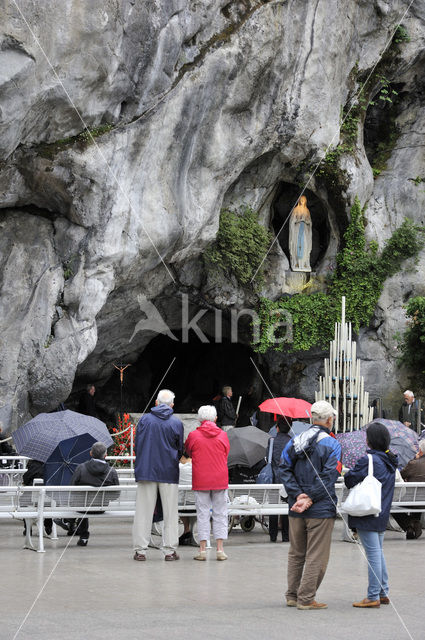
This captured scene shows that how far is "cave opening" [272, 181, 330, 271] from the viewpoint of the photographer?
2181 cm

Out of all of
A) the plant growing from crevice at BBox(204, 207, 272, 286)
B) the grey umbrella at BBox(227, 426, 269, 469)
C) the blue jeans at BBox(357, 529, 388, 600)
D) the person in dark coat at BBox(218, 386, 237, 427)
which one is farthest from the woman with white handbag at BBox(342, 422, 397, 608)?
the plant growing from crevice at BBox(204, 207, 272, 286)

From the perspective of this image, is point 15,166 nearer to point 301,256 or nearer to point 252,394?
point 301,256

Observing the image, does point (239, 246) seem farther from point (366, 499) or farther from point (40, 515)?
point (366, 499)

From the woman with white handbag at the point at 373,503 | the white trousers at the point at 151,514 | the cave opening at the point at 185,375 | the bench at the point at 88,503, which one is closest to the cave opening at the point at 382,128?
the cave opening at the point at 185,375

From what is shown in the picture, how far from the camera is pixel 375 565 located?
6199mm

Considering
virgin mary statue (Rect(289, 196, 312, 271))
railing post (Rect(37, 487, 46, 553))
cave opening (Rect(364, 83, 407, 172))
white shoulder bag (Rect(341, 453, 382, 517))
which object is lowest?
railing post (Rect(37, 487, 46, 553))

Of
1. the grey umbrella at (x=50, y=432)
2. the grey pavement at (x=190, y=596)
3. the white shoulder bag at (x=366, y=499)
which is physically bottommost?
the grey pavement at (x=190, y=596)

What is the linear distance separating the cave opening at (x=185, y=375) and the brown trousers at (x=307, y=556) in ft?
55.5

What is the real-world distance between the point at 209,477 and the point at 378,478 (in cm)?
264

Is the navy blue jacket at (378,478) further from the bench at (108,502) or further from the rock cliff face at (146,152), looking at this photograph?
the rock cliff face at (146,152)

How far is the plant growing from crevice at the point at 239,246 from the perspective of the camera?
64.3 feet

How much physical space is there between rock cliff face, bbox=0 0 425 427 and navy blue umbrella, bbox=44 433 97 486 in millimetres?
5406

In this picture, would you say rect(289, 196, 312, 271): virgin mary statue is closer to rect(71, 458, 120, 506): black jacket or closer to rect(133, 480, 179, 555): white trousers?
rect(71, 458, 120, 506): black jacket

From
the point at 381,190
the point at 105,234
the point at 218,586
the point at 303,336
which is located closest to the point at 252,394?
the point at 303,336
